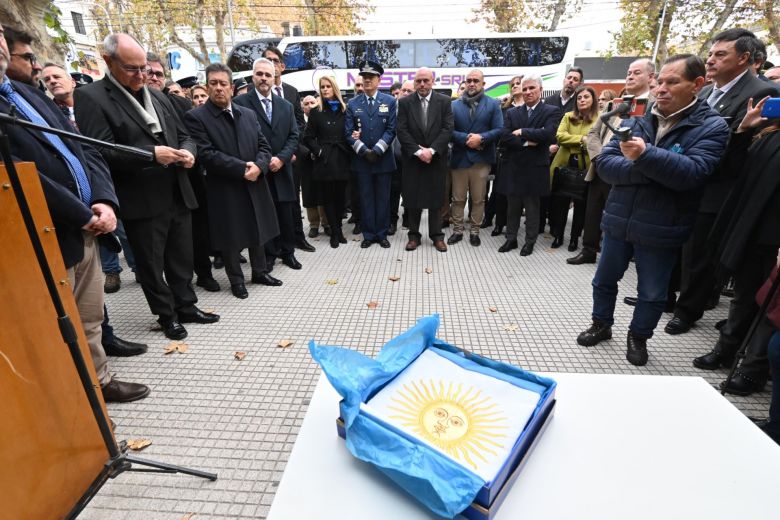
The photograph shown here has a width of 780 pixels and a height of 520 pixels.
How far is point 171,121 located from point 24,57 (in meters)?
0.85

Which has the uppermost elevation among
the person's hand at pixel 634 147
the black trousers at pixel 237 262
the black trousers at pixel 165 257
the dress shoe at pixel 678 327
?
the person's hand at pixel 634 147

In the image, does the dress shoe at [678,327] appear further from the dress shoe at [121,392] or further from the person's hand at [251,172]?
the dress shoe at [121,392]

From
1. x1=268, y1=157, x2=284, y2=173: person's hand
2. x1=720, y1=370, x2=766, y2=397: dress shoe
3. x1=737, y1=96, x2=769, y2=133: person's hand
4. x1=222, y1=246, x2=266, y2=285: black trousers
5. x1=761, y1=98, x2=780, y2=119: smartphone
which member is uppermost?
x1=761, y1=98, x2=780, y2=119: smartphone

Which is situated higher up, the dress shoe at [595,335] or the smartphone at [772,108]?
the smartphone at [772,108]

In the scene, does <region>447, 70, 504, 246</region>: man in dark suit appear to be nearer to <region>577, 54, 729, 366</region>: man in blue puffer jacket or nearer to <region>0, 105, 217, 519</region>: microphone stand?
<region>577, 54, 729, 366</region>: man in blue puffer jacket

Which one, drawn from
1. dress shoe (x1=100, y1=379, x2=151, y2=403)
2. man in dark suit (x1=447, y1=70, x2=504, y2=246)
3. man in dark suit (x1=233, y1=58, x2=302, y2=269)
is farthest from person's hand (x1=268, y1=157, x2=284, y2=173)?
dress shoe (x1=100, y1=379, x2=151, y2=403)

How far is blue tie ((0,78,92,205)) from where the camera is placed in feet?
5.57

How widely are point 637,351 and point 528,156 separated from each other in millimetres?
2706

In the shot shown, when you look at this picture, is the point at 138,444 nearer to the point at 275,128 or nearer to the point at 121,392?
the point at 121,392

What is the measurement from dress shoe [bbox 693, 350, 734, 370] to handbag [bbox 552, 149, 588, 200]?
2403 millimetres

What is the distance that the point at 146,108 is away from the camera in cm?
270

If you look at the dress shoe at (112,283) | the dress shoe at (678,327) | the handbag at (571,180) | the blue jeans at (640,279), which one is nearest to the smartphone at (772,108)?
the blue jeans at (640,279)

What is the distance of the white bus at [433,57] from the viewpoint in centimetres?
1426

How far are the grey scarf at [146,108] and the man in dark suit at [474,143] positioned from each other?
3.24 m
